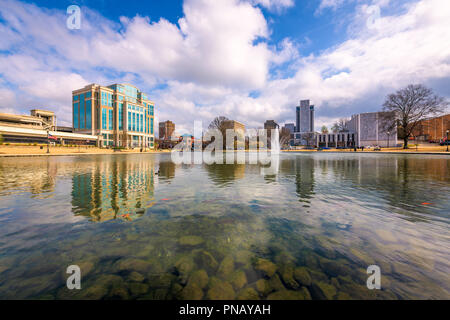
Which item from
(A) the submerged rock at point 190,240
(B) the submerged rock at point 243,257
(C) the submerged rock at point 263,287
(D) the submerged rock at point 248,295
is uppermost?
(A) the submerged rock at point 190,240

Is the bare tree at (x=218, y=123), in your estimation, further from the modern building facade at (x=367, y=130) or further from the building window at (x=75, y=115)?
the modern building facade at (x=367, y=130)

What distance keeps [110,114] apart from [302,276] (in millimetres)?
114392

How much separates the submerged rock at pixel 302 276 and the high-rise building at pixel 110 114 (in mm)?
106843

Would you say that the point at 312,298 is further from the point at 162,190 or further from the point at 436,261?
the point at 162,190

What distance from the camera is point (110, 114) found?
3740 inches

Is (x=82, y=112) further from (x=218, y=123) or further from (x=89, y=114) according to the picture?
(x=218, y=123)

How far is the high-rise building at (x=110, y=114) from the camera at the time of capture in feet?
298

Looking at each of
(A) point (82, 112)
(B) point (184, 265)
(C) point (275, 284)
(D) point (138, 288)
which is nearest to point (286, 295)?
(C) point (275, 284)

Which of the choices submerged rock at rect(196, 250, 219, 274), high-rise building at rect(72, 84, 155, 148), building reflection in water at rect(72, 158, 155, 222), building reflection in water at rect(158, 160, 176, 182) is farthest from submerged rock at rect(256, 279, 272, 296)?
high-rise building at rect(72, 84, 155, 148)

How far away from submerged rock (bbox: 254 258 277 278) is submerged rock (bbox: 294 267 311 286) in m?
0.31

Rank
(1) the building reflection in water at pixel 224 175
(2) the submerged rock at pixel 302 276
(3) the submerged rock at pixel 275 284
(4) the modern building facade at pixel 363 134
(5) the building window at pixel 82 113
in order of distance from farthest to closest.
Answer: (4) the modern building facade at pixel 363 134 < (5) the building window at pixel 82 113 < (1) the building reflection in water at pixel 224 175 < (2) the submerged rock at pixel 302 276 < (3) the submerged rock at pixel 275 284

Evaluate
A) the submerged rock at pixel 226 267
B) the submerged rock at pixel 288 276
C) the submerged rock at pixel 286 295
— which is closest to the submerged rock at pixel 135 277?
the submerged rock at pixel 226 267

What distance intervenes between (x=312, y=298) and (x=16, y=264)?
Result: 4433 mm
